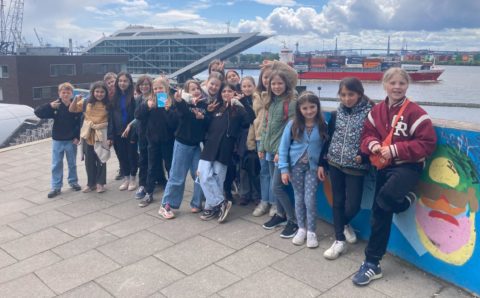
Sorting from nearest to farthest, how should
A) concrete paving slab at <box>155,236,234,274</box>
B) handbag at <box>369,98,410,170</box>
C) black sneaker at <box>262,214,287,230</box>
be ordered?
handbag at <box>369,98,410,170</box> → concrete paving slab at <box>155,236,234,274</box> → black sneaker at <box>262,214,287,230</box>

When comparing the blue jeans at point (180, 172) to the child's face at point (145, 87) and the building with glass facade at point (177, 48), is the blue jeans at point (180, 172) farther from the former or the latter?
the building with glass facade at point (177, 48)

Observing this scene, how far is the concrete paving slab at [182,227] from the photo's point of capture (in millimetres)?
4305


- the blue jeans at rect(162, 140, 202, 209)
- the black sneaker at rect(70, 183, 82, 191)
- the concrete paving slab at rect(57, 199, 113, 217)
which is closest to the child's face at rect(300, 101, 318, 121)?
the blue jeans at rect(162, 140, 202, 209)

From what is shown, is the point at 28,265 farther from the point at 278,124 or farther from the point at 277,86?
the point at 277,86

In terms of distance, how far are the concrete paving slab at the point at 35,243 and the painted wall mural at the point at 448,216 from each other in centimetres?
347

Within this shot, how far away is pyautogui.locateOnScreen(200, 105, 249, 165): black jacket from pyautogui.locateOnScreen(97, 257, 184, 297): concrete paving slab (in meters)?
1.35

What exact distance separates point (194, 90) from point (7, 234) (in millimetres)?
2708

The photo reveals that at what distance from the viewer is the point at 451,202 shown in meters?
3.02

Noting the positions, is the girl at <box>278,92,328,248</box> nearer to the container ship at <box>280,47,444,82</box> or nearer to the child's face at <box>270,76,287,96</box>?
the child's face at <box>270,76,287,96</box>

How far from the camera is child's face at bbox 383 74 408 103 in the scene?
120 inches

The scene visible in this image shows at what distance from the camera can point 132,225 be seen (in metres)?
4.68

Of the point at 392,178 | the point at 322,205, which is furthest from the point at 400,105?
the point at 322,205

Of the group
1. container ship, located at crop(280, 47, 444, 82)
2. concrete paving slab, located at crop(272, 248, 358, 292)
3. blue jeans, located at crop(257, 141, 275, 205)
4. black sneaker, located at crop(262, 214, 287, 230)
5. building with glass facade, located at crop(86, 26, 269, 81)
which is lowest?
concrete paving slab, located at crop(272, 248, 358, 292)

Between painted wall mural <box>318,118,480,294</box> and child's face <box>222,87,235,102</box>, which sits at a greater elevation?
child's face <box>222,87,235,102</box>
